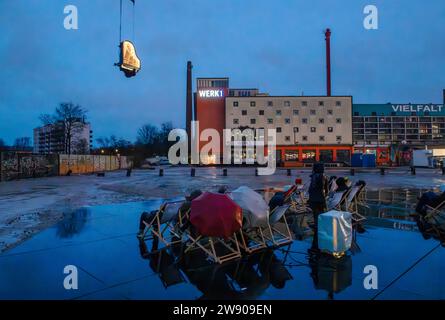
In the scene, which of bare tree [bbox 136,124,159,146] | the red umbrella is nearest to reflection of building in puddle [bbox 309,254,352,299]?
the red umbrella

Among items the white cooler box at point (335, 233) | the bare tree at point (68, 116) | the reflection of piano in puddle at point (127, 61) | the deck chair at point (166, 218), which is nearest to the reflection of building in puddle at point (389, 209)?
the white cooler box at point (335, 233)

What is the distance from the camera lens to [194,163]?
7112 centimetres

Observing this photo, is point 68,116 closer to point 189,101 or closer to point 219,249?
point 189,101

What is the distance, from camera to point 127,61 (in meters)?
17.1

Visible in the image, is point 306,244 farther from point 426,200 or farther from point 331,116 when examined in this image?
point 331,116

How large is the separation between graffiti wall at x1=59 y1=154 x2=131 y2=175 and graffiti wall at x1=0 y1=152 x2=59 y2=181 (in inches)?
46.2

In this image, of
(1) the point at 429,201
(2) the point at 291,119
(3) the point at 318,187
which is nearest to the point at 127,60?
(3) the point at 318,187

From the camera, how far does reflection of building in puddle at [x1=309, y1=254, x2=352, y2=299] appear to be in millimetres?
4324

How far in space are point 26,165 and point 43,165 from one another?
222 centimetres

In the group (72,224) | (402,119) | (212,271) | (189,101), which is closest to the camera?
(212,271)

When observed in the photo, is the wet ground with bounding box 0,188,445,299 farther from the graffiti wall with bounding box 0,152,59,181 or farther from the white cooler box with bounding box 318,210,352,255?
the graffiti wall with bounding box 0,152,59,181

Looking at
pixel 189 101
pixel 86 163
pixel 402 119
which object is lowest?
pixel 86 163
